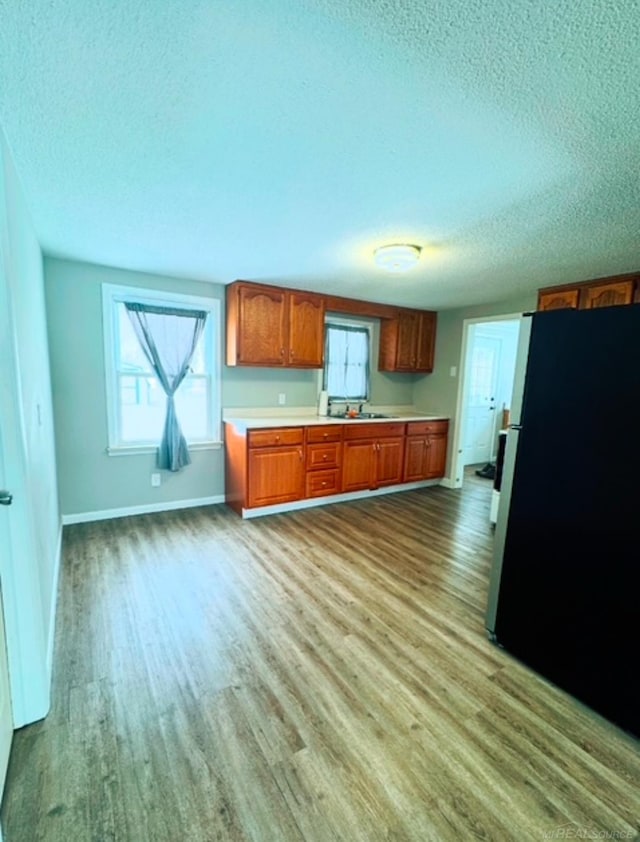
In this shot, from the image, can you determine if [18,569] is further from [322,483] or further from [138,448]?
[322,483]

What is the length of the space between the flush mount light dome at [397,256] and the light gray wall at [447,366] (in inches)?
93.5

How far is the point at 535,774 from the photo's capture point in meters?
1.39

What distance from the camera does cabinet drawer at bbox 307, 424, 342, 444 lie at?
3.94 m

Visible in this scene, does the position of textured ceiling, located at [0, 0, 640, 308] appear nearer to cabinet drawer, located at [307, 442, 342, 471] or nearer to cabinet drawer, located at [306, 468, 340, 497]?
cabinet drawer, located at [307, 442, 342, 471]

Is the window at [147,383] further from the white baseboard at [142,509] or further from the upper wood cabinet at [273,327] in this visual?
the white baseboard at [142,509]

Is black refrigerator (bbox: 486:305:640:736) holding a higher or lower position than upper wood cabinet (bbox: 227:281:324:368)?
lower

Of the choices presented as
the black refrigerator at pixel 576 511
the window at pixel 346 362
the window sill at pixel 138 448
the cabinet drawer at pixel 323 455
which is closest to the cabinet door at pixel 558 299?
the window at pixel 346 362

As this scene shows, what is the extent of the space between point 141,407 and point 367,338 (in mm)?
2844

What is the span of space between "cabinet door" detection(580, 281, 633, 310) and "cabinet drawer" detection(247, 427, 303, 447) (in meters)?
2.78

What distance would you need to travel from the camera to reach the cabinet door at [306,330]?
13.2 feet

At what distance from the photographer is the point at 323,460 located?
4055 mm

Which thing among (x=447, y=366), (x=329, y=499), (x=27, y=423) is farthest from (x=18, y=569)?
(x=447, y=366)

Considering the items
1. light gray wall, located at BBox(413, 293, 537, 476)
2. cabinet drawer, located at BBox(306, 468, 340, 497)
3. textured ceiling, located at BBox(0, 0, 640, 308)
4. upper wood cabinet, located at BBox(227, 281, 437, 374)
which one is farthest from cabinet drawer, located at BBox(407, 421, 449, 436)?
textured ceiling, located at BBox(0, 0, 640, 308)

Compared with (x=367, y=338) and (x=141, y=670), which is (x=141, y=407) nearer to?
(x=141, y=670)
